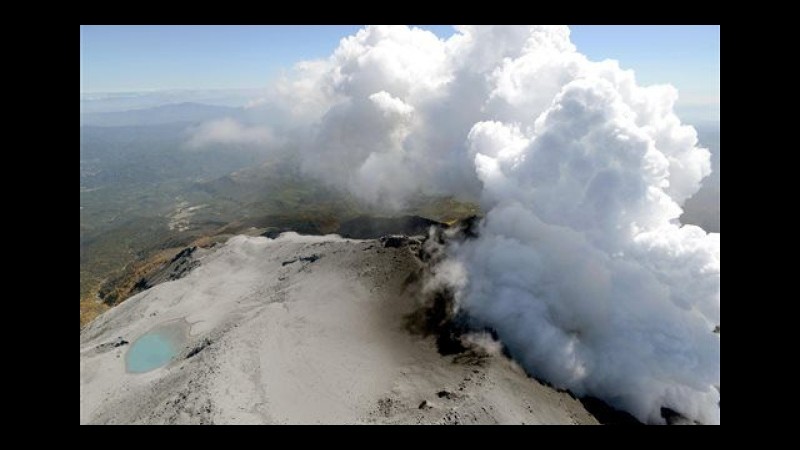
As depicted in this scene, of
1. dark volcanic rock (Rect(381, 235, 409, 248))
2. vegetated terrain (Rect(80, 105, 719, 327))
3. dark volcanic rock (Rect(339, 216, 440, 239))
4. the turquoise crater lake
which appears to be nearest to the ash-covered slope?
the turquoise crater lake

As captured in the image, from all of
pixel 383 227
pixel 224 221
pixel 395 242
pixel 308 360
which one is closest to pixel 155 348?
pixel 308 360

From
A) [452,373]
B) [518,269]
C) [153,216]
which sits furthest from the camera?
[153,216]

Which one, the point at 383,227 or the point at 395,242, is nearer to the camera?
the point at 395,242

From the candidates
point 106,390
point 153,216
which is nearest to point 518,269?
point 106,390

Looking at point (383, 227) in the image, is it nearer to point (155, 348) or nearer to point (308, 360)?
point (155, 348)

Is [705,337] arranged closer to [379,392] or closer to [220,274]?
[379,392]

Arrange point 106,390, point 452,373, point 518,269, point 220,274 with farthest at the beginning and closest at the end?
point 220,274 < point 518,269 < point 106,390 < point 452,373

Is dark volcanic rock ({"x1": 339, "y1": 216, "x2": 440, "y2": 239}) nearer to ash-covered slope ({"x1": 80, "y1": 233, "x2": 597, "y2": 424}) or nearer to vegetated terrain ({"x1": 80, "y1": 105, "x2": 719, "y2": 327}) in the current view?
vegetated terrain ({"x1": 80, "y1": 105, "x2": 719, "y2": 327})
